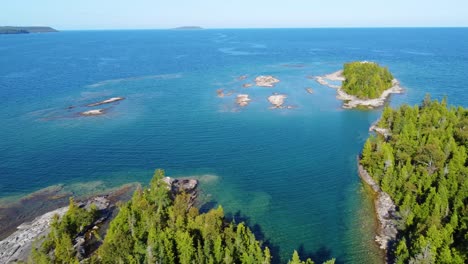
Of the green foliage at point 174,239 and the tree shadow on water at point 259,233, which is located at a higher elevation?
the green foliage at point 174,239

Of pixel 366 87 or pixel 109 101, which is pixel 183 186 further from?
pixel 366 87

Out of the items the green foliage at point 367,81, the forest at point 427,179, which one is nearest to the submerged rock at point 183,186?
the forest at point 427,179

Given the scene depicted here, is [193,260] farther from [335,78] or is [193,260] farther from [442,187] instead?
[335,78]

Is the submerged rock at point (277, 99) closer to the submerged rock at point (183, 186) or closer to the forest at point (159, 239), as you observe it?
the submerged rock at point (183, 186)

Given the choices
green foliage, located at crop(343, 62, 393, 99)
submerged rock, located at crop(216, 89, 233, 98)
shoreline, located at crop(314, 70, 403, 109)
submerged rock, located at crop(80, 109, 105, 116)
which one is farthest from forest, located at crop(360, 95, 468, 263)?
submerged rock, located at crop(80, 109, 105, 116)

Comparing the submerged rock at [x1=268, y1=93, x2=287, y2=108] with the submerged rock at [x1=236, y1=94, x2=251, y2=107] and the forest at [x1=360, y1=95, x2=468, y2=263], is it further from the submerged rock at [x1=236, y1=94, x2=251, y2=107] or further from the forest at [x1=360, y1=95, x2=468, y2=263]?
the forest at [x1=360, y1=95, x2=468, y2=263]

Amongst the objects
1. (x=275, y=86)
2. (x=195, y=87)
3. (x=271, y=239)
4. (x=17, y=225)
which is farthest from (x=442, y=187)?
(x=195, y=87)
